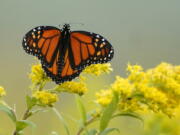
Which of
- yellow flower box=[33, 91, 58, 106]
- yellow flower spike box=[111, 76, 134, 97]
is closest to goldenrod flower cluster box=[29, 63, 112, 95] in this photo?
yellow flower box=[33, 91, 58, 106]

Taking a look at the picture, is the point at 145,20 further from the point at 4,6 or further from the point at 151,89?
the point at 151,89

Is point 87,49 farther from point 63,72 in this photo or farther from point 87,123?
point 87,123

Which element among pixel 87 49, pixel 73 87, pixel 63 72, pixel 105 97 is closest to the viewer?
pixel 105 97

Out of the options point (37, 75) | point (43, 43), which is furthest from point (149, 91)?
point (43, 43)

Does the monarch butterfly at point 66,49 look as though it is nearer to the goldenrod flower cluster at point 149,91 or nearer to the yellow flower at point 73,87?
the yellow flower at point 73,87

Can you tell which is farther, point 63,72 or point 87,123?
point 63,72

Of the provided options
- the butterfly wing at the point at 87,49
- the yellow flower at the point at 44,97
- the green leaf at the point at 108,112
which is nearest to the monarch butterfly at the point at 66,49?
the butterfly wing at the point at 87,49
